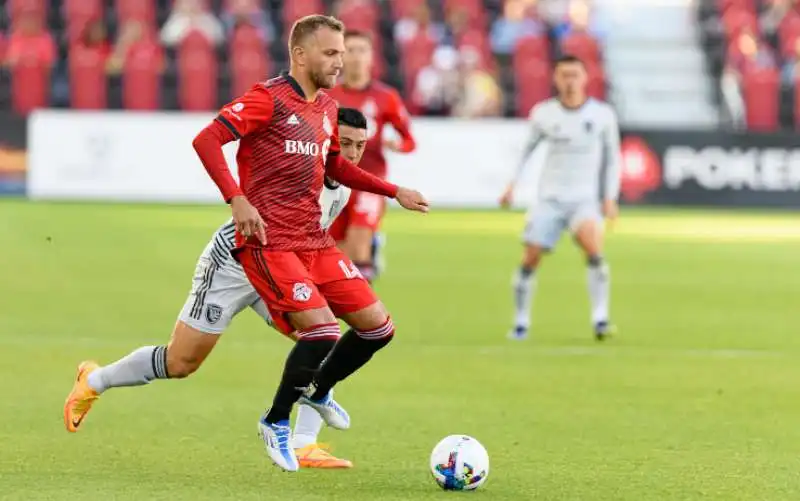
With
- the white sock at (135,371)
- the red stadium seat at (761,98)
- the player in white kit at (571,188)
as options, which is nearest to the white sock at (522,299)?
the player in white kit at (571,188)

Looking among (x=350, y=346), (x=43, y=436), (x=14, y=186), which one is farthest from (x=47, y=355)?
(x=14, y=186)

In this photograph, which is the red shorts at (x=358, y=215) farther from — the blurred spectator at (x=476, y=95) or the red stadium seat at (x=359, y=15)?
→ the red stadium seat at (x=359, y=15)

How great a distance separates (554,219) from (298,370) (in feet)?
19.6

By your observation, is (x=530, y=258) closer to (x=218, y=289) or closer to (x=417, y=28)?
(x=218, y=289)

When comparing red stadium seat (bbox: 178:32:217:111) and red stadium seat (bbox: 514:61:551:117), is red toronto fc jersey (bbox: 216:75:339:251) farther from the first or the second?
red stadium seat (bbox: 514:61:551:117)

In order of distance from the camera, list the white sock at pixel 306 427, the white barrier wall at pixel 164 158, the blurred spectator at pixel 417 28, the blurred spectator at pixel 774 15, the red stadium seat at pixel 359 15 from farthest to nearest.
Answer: the blurred spectator at pixel 774 15, the blurred spectator at pixel 417 28, the red stadium seat at pixel 359 15, the white barrier wall at pixel 164 158, the white sock at pixel 306 427

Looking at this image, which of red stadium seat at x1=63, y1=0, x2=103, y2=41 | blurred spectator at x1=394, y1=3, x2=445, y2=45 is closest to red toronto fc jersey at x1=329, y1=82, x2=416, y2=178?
blurred spectator at x1=394, y1=3, x2=445, y2=45

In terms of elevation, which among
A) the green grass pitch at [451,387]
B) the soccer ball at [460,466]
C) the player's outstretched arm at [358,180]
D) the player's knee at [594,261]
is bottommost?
the green grass pitch at [451,387]

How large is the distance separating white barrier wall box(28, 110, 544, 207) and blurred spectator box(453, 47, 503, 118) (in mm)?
997

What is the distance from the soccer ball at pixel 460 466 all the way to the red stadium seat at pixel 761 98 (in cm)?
2463

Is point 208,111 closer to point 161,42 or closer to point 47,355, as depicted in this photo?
point 161,42

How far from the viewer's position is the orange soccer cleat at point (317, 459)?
7332 mm

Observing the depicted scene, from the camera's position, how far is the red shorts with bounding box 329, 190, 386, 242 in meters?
13.2

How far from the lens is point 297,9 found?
1227 inches
